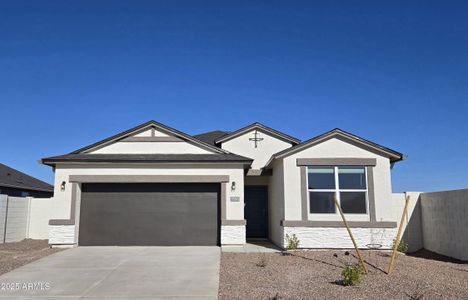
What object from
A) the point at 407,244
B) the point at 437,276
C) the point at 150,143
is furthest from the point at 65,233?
the point at 407,244

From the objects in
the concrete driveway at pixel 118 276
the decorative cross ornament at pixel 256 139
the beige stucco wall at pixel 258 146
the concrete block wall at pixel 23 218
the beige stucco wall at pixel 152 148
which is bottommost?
the concrete driveway at pixel 118 276

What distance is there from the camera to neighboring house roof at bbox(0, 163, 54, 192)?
21770 mm

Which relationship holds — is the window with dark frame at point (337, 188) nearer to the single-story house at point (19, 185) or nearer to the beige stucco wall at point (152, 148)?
the beige stucco wall at point (152, 148)

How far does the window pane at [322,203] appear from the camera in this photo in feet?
41.2

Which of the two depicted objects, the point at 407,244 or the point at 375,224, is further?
the point at 407,244

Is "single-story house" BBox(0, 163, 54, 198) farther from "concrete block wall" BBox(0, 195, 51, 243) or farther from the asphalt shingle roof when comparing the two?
the asphalt shingle roof

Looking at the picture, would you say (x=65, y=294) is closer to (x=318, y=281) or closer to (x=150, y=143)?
(x=318, y=281)

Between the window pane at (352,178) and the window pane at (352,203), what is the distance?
0.84ft

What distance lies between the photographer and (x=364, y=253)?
11539mm

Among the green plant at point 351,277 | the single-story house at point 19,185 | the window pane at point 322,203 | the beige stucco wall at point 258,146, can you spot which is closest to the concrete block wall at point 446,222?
the window pane at point 322,203

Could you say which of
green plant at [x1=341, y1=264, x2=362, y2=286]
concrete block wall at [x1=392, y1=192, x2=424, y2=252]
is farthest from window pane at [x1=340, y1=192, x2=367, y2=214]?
green plant at [x1=341, y1=264, x2=362, y2=286]

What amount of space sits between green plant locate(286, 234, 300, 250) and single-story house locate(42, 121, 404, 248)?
13 cm

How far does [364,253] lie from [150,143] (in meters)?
8.76

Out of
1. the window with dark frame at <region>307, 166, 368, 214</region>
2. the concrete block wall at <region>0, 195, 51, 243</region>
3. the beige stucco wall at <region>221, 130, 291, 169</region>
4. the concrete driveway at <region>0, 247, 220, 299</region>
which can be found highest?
the beige stucco wall at <region>221, 130, 291, 169</region>
